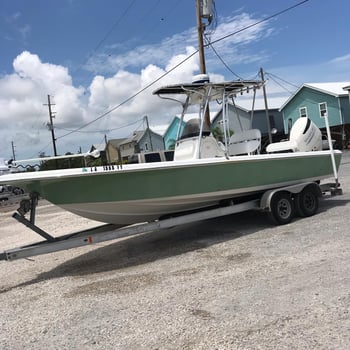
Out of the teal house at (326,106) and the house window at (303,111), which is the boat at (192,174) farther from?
the house window at (303,111)

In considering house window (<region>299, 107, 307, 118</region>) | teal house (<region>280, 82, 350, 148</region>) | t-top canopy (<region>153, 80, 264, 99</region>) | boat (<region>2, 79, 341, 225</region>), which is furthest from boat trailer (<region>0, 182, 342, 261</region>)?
house window (<region>299, 107, 307, 118</region>)

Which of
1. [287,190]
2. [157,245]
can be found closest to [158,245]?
[157,245]

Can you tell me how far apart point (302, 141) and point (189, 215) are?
11.6 ft

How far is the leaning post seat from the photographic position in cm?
881

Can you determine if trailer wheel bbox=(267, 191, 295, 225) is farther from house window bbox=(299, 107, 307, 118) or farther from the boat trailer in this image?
house window bbox=(299, 107, 307, 118)

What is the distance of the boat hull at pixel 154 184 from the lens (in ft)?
19.5

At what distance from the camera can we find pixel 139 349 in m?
3.33

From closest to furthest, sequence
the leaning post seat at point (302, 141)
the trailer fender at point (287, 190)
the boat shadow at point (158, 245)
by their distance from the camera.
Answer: the boat shadow at point (158, 245) → the trailer fender at point (287, 190) → the leaning post seat at point (302, 141)

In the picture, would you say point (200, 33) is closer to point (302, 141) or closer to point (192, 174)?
point (302, 141)

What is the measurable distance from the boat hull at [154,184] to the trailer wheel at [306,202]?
1.21 feet

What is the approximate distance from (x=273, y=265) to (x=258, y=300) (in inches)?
45.1

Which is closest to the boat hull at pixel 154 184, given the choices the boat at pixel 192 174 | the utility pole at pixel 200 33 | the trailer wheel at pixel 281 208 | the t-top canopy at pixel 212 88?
the boat at pixel 192 174

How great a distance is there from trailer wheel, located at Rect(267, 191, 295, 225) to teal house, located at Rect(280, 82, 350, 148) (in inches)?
978

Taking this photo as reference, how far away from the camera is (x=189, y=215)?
685 cm
